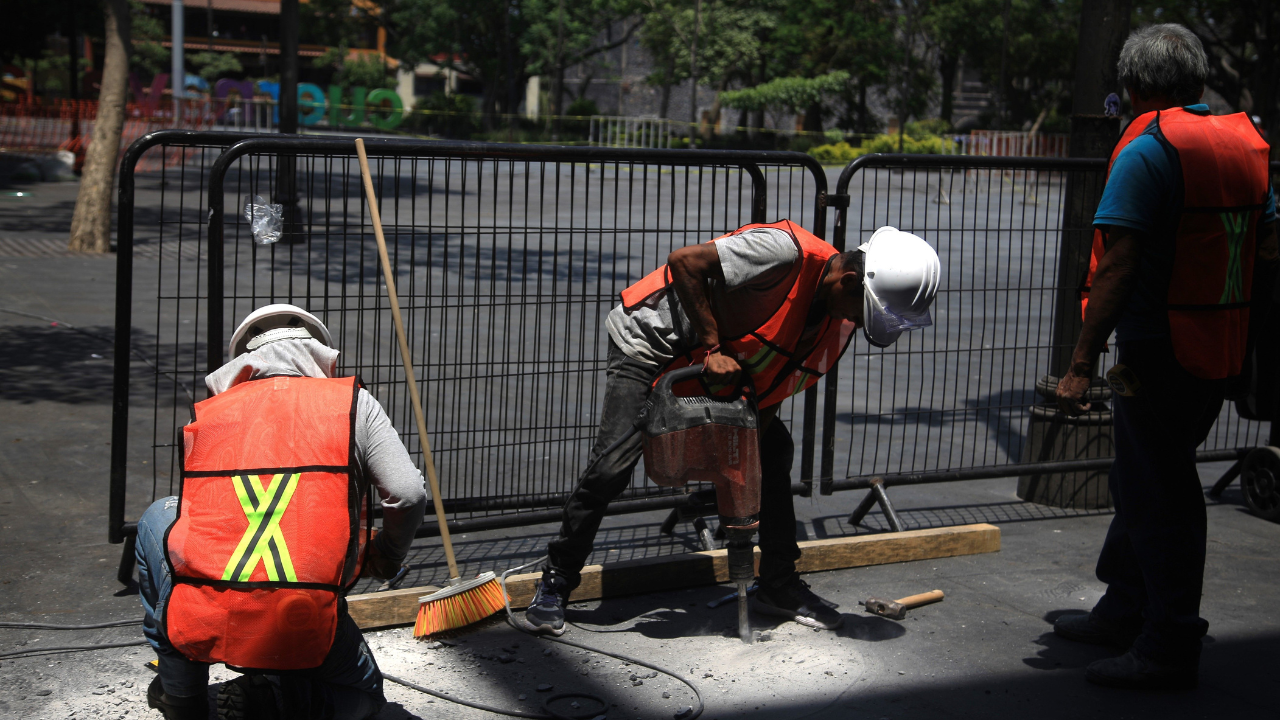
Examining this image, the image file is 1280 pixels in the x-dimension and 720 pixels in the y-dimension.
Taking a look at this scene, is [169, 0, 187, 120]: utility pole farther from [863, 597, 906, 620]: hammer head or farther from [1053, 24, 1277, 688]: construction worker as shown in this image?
[1053, 24, 1277, 688]: construction worker

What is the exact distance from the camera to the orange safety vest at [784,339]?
3.71 metres

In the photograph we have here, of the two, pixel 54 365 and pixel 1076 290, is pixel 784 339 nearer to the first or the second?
pixel 1076 290

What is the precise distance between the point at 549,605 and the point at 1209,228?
8.50 feet

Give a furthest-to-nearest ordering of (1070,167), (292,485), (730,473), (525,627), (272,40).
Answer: (272,40) → (1070,167) → (525,627) → (730,473) → (292,485)

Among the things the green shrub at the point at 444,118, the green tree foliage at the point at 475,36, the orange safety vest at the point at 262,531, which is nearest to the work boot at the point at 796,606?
the orange safety vest at the point at 262,531

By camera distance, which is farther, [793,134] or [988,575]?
[793,134]

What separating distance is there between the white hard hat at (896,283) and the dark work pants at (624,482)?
0.75m

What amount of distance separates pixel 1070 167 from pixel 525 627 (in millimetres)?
3332

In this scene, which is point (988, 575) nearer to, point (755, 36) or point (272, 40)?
point (755, 36)

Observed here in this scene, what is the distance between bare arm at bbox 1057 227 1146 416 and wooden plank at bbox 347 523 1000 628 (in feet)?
5.24

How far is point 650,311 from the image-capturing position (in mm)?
3910

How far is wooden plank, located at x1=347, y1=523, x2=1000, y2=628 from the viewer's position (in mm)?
4004

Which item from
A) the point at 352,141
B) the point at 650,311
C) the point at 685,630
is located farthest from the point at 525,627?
the point at 352,141

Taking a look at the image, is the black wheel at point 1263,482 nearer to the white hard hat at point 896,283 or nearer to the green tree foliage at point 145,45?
the white hard hat at point 896,283
